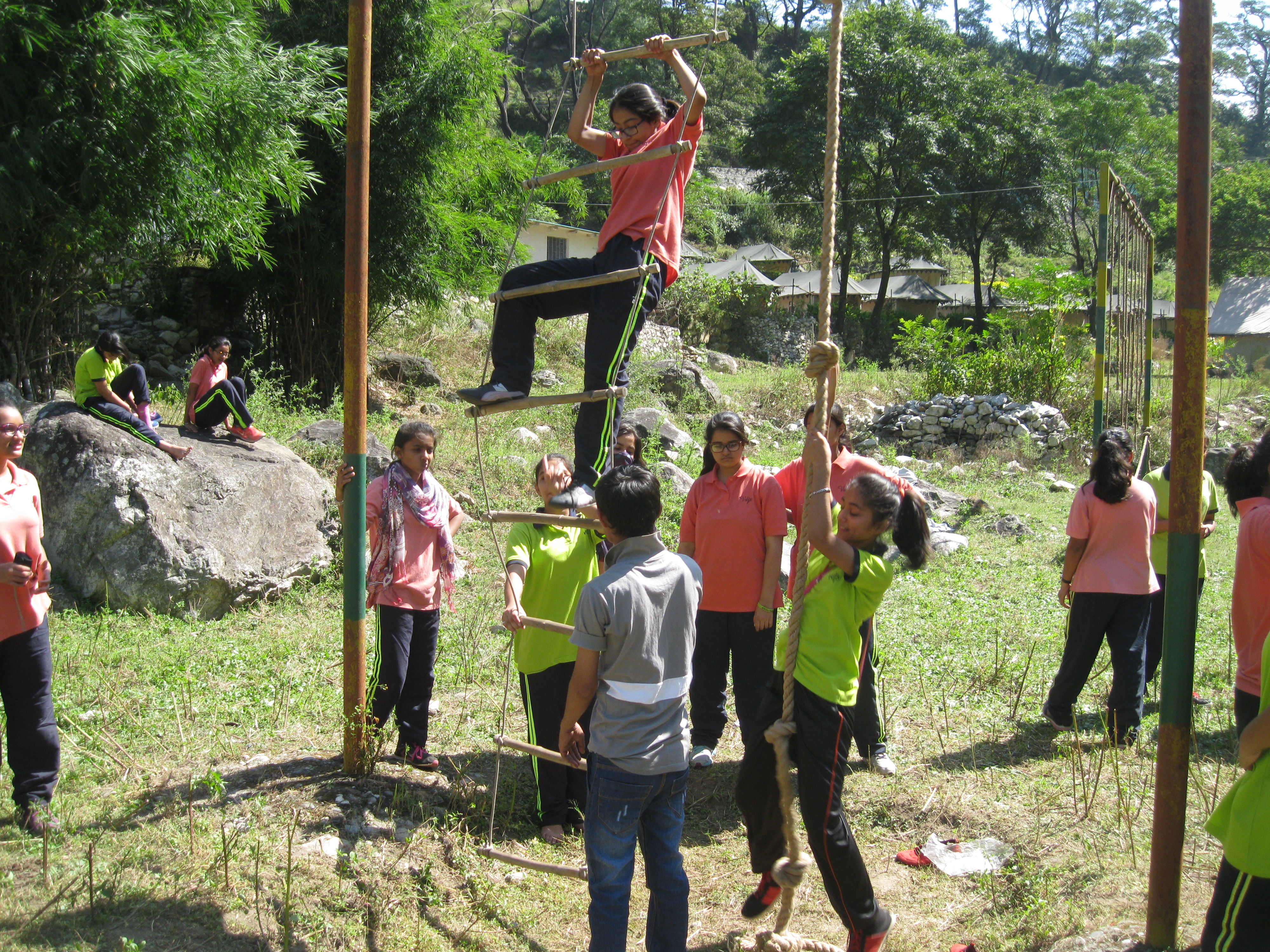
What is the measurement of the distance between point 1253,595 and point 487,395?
275 centimetres

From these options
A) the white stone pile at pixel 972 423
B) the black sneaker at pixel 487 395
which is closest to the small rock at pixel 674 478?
the black sneaker at pixel 487 395

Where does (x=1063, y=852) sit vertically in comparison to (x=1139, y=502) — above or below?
below

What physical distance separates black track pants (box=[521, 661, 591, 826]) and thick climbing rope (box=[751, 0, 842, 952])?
123cm

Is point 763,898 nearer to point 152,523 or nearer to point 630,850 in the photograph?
point 630,850

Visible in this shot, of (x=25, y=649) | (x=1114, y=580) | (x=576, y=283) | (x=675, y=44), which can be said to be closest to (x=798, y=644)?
(x=576, y=283)

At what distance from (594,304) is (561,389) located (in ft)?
40.4

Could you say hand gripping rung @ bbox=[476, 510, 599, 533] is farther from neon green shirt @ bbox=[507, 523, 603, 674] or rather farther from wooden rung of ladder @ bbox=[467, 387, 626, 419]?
neon green shirt @ bbox=[507, 523, 603, 674]

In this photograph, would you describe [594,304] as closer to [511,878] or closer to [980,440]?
[511,878]

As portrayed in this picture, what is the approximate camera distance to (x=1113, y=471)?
4793mm

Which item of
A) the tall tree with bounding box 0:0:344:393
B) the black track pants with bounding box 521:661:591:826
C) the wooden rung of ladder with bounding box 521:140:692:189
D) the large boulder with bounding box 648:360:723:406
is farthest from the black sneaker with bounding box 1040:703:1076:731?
the large boulder with bounding box 648:360:723:406

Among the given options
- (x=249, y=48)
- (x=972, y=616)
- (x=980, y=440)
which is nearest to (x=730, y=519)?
(x=972, y=616)

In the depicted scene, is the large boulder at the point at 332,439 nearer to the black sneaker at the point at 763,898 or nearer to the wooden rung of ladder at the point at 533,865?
the wooden rung of ladder at the point at 533,865

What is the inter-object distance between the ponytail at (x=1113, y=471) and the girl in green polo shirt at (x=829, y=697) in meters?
2.14

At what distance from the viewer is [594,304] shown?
11.8 feet
